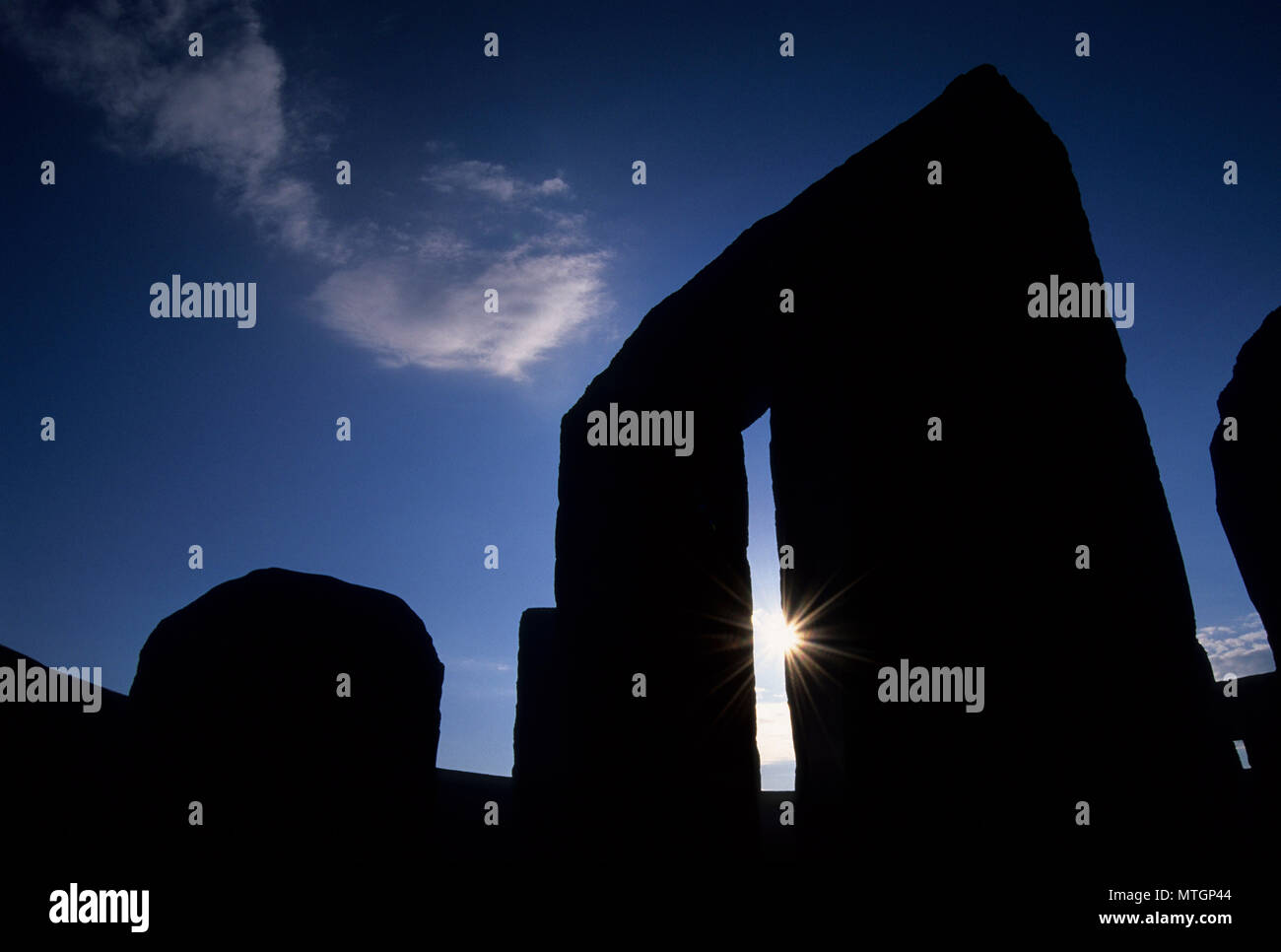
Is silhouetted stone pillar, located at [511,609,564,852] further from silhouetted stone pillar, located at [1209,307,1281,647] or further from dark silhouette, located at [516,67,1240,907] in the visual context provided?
silhouetted stone pillar, located at [1209,307,1281,647]

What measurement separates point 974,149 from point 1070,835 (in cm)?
369

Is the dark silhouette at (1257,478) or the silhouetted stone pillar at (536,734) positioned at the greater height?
the dark silhouette at (1257,478)

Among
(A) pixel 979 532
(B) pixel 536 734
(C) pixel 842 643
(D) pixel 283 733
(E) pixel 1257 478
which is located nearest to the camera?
(A) pixel 979 532

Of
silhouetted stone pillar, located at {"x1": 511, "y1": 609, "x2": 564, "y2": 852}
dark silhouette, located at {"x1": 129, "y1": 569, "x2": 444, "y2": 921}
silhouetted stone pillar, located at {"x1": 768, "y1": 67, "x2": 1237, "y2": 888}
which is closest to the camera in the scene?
silhouetted stone pillar, located at {"x1": 768, "y1": 67, "x2": 1237, "y2": 888}

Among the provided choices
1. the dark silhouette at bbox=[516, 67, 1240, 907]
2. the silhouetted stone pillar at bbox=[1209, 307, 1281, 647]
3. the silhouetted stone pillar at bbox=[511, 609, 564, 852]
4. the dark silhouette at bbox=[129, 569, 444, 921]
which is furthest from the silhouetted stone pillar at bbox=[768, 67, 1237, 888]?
the silhouetted stone pillar at bbox=[511, 609, 564, 852]

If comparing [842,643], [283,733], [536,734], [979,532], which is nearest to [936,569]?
[979,532]

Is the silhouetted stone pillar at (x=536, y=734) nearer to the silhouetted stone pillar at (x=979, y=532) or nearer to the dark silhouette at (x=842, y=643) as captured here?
the dark silhouette at (x=842, y=643)

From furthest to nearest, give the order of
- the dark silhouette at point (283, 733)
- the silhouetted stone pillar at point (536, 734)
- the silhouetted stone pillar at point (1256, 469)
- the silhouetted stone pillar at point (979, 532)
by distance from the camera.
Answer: the silhouetted stone pillar at point (536, 734), the dark silhouette at point (283, 733), the silhouetted stone pillar at point (1256, 469), the silhouetted stone pillar at point (979, 532)

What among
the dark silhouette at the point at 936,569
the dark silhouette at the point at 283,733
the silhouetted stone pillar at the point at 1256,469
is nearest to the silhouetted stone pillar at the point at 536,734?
the dark silhouette at the point at 283,733

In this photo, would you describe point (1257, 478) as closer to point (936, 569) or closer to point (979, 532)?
point (979, 532)
